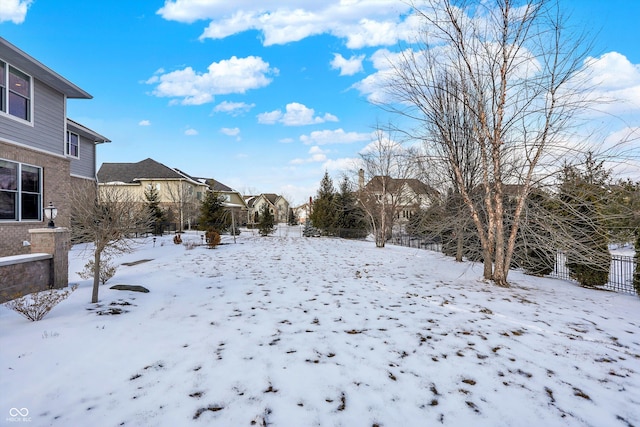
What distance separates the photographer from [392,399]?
8.16 ft

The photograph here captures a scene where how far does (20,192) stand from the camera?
9.23 meters

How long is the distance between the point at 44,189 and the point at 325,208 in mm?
19013

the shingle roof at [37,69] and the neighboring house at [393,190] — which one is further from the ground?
the shingle roof at [37,69]

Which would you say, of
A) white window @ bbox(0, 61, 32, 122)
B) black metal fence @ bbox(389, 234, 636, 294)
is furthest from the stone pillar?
black metal fence @ bbox(389, 234, 636, 294)

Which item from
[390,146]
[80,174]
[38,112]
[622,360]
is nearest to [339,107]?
[390,146]

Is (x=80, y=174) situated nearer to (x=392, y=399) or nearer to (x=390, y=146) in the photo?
(x=390, y=146)

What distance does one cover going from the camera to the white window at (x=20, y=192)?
8797 millimetres

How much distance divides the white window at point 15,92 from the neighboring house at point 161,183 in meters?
19.3

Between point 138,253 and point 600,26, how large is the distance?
16.3 m

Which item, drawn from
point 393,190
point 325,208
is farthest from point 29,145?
point 325,208

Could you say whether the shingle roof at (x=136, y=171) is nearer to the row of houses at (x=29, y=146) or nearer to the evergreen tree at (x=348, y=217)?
the evergreen tree at (x=348, y=217)

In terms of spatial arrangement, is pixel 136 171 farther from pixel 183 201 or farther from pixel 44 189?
pixel 44 189

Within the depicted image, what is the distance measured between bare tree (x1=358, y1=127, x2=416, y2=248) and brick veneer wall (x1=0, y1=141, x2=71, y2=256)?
15.5 meters

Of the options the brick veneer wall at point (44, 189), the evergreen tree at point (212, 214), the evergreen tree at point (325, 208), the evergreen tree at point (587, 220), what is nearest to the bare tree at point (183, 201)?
the evergreen tree at point (212, 214)
